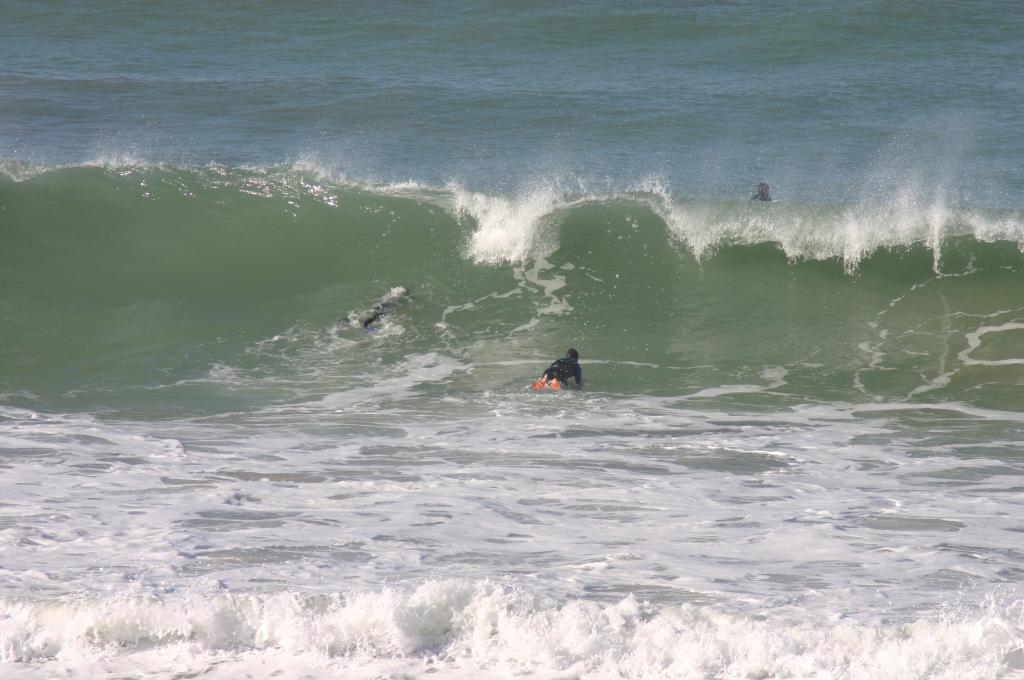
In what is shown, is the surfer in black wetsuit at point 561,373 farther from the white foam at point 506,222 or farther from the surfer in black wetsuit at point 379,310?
the white foam at point 506,222

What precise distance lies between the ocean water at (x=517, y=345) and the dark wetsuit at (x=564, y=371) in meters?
0.20

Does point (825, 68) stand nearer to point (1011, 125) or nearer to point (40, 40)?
point (1011, 125)

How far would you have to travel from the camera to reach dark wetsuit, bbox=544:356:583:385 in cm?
1155

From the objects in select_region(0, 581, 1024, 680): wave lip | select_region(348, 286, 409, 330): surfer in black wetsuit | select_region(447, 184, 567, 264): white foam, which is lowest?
select_region(0, 581, 1024, 680): wave lip

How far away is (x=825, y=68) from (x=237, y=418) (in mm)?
21424

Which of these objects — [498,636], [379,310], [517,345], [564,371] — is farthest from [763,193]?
[498,636]

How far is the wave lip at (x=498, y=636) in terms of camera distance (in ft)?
17.3

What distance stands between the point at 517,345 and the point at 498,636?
7.94 meters

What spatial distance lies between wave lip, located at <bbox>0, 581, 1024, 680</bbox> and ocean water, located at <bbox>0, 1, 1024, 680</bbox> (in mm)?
19

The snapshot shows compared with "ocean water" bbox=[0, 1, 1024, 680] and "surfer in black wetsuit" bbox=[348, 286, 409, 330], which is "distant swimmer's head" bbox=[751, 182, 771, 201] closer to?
"ocean water" bbox=[0, 1, 1024, 680]

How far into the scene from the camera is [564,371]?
456 inches

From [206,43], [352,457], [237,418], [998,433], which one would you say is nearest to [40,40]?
[206,43]

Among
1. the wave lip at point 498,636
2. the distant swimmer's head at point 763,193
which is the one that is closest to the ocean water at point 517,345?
the wave lip at point 498,636

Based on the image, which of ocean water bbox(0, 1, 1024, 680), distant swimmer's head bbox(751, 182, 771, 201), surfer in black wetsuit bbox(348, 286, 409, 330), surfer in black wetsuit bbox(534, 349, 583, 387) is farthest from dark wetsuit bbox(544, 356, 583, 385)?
distant swimmer's head bbox(751, 182, 771, 201)
